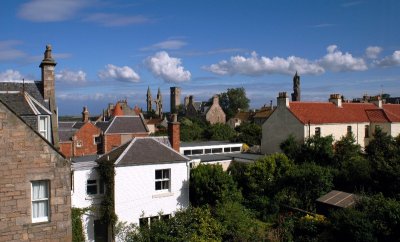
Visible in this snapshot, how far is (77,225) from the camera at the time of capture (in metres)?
20.9

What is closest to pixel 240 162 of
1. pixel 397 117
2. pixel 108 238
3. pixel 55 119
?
pixel 108 238

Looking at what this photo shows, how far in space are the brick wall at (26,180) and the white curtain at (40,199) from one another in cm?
20

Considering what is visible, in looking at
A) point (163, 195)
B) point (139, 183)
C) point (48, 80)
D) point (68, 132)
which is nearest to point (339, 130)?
point (163, 195)

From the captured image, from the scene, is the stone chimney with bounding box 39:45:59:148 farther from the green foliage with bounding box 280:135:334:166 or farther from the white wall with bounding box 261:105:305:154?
the white wall with bounding box 261:105:305:154

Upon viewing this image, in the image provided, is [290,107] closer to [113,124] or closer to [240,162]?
[240,162]

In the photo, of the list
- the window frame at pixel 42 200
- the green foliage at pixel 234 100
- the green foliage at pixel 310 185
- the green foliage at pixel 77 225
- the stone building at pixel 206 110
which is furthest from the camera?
the green foliage at pixel 234 100

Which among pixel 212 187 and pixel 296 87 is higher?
pixel 296 87

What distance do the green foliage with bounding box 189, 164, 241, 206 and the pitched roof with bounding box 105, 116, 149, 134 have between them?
21260 mm

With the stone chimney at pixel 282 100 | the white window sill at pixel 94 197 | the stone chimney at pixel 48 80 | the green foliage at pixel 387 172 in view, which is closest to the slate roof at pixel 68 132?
the white window sill at pixel 94 197

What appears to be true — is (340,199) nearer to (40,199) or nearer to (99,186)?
(99,186)

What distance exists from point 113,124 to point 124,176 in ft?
74.0

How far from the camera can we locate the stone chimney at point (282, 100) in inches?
1499

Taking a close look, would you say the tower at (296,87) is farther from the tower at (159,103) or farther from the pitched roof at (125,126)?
the tower at (159,103)

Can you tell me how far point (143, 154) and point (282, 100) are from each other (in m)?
19.6
